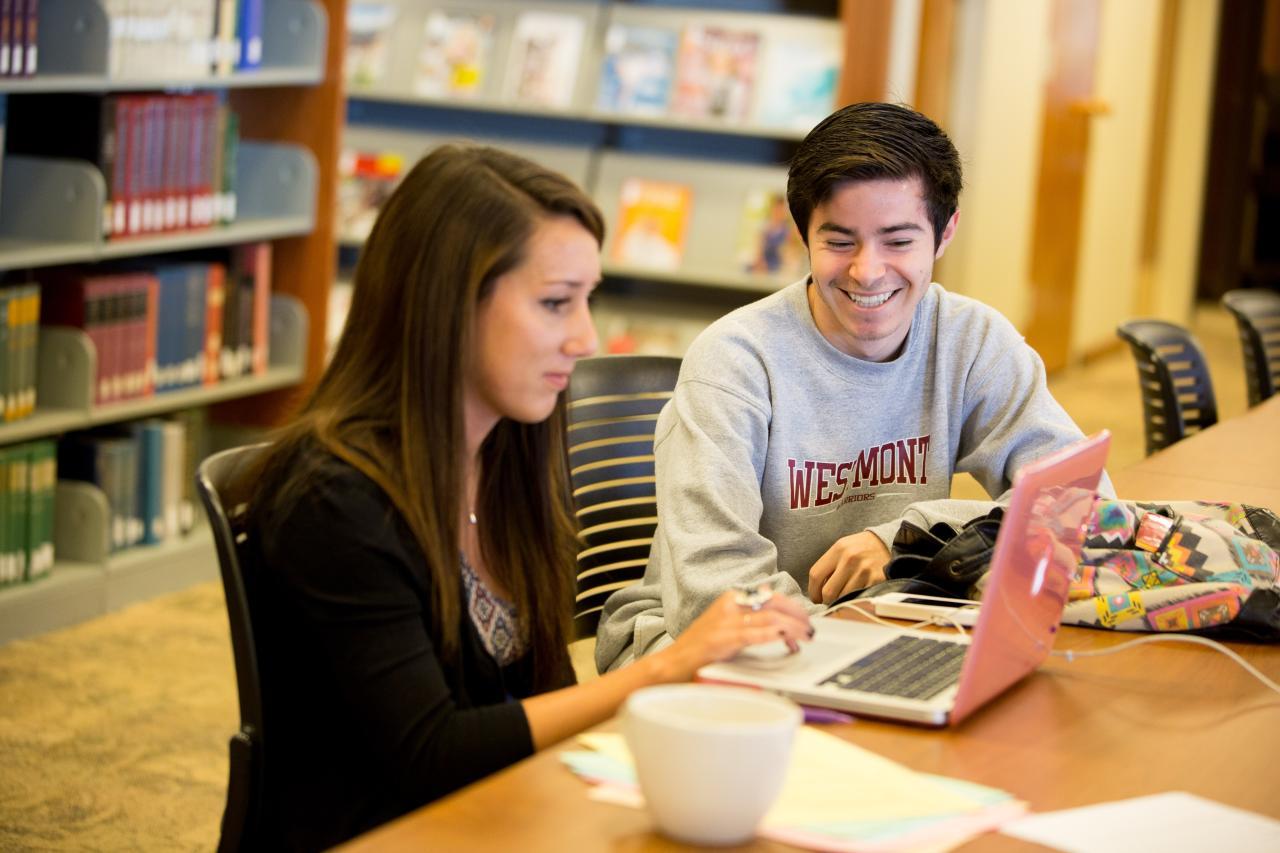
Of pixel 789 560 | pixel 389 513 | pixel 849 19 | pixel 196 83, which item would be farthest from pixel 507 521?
pixel 849 19

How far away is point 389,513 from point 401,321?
0.18 m

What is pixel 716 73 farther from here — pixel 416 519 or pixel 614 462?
pixel 416 519

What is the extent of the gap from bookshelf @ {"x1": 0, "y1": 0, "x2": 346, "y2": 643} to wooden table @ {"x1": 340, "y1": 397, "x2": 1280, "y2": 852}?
2.57 metres

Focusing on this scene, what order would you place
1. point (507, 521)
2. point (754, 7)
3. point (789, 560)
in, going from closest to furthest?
point (507, 521) → point (789, 560) → point (754, 7)

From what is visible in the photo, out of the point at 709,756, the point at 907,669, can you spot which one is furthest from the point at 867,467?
the point at 709,756

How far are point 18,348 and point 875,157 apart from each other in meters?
2.27

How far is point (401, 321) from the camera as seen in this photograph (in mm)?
1512

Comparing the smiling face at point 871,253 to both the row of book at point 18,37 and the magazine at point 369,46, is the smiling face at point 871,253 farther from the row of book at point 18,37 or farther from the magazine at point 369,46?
the magazine at point 369,46

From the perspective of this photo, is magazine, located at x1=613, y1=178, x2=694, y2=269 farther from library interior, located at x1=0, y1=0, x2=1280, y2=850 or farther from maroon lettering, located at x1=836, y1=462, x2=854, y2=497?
maroon lettering, located at x1=836, y1=462, x2=854, y2=497

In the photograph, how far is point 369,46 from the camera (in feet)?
18.3

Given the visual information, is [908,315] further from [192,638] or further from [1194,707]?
[192,638]

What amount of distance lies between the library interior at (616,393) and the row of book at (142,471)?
1 centimetres

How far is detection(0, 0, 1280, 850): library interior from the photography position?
138 centimetres

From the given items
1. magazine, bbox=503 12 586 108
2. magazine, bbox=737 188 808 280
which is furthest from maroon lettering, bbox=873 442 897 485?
magazine, bbox=503 12 586 108
